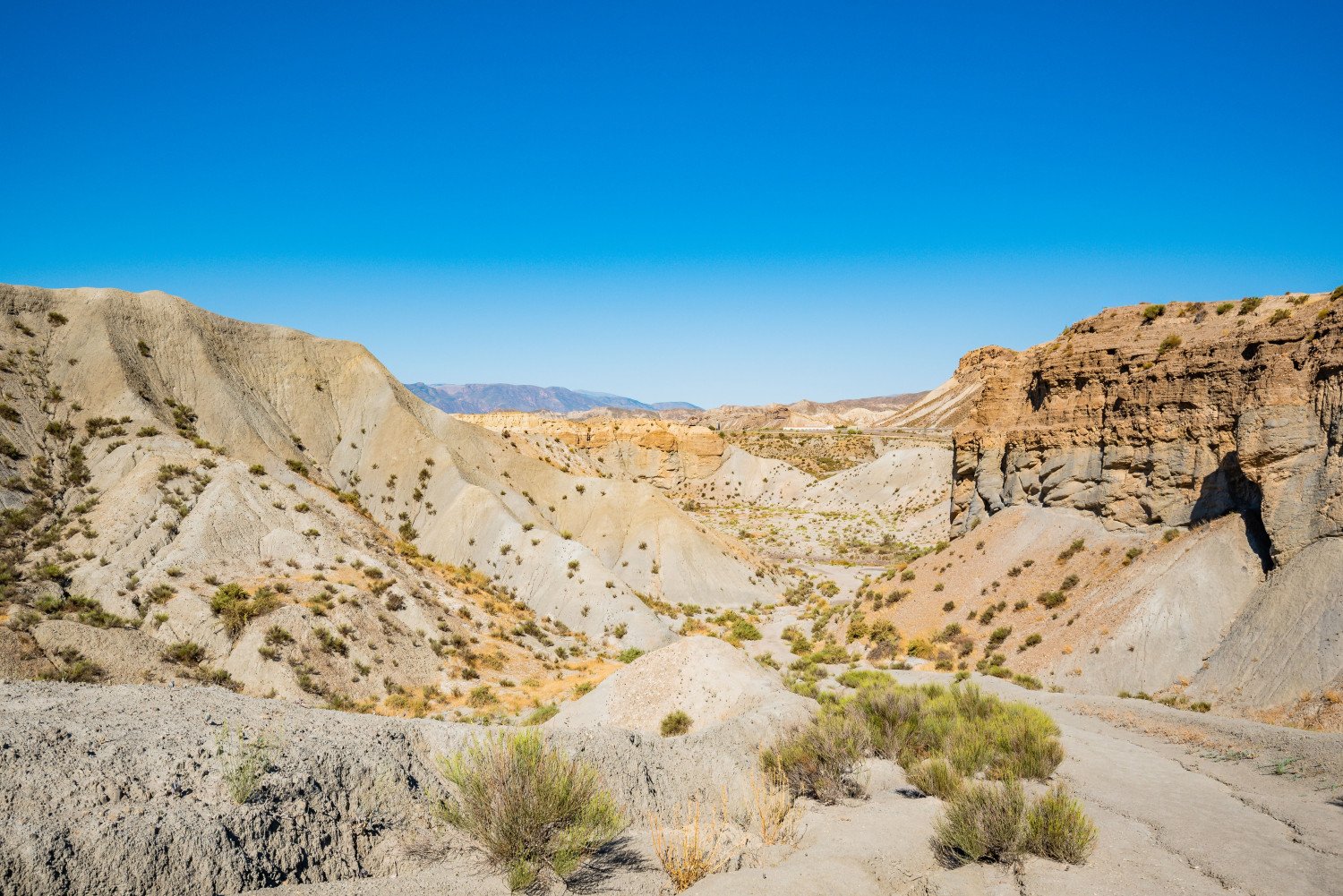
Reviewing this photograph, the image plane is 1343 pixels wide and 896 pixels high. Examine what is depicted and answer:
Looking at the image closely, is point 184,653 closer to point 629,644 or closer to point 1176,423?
point 629,644

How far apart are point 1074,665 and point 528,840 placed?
18.5 metres

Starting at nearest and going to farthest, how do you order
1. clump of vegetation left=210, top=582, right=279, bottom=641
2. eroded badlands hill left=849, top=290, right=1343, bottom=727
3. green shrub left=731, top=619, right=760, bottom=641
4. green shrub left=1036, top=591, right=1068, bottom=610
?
eroded badlands hill left=849, top=290, right=1343, bottom=727 → clump of vegetation left=210, top=582, right=279, bottom=641 → green shrub left=1036, top=591, right=1068, bottom=610 → green shrub left=731, top=619, right=760, bottom=641

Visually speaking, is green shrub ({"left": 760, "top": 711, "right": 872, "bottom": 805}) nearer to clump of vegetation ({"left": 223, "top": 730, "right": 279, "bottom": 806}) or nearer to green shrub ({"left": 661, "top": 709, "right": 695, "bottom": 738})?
green shrub ({"left": 661, "top": 709, "right": 695, "bottom": 738})

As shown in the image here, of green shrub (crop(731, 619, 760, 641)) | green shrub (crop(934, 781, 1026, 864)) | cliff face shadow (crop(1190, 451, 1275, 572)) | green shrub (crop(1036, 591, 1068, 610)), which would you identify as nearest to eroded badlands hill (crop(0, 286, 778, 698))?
green shrub (crop(731, 619, 760, 641))

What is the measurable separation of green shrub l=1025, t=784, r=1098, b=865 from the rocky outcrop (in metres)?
13.7

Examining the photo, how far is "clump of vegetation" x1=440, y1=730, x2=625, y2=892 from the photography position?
6.41 m

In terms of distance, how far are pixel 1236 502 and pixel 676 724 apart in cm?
1763

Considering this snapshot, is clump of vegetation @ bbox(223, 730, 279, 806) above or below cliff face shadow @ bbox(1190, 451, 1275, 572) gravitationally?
below

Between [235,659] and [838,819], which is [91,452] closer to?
[235,659]

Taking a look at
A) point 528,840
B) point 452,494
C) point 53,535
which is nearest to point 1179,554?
point 528,840

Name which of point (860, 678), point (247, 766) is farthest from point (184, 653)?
point (860, 678)

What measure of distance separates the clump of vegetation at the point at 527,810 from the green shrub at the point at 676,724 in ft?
18.8

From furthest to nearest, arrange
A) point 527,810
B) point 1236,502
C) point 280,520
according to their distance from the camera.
→ point 280,520 < point 1236,502 < point 527,810

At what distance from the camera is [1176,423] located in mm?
21328
